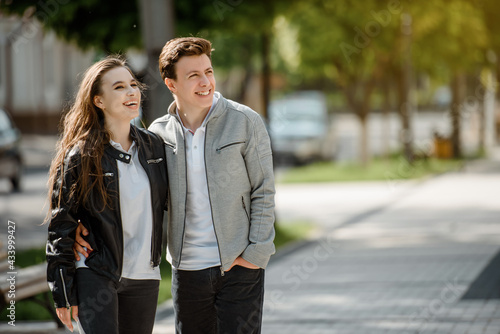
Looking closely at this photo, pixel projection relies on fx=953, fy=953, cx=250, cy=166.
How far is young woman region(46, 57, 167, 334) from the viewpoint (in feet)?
12.2

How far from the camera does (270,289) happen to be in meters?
8.91

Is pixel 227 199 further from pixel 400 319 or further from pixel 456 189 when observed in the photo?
pixel 456 189

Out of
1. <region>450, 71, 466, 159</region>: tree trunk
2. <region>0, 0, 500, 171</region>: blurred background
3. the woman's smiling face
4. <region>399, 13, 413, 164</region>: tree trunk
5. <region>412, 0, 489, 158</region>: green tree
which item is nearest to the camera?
the woman's smiling face

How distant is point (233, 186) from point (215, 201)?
0.10 metres

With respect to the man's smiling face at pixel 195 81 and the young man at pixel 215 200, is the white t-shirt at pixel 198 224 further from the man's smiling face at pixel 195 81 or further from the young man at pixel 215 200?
the man's smiling face at pixel 195 81

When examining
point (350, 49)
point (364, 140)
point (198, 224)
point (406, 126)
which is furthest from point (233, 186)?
point (364, 140)

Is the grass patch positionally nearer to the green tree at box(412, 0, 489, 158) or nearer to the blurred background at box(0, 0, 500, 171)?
the blurred background at box(0, 0, 500, 171)

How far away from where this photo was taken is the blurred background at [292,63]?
11.1m

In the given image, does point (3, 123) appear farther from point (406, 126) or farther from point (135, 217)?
point (135, 217)

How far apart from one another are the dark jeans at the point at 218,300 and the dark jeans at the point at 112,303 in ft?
0.44

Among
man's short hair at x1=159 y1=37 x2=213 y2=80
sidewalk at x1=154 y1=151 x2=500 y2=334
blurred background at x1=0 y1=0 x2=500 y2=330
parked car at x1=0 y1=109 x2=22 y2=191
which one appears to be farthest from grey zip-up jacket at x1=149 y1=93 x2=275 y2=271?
parked car at x1=0 y1=109 x2=22 y2=191

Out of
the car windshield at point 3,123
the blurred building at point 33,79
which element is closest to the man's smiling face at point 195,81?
the car windshield at point 3,123

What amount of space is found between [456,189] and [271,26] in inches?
361

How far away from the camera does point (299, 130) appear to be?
31.6m
